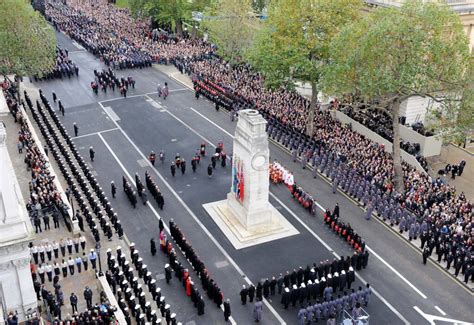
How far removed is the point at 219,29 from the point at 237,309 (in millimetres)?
36629

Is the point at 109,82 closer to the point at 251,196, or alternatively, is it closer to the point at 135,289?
the point at 251,196

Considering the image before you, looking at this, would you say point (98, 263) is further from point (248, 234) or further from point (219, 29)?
point (219, 29)

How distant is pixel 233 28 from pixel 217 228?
98.2 feet

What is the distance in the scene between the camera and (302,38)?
3809cm

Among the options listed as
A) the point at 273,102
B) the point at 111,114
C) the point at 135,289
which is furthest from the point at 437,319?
the point at 111,114

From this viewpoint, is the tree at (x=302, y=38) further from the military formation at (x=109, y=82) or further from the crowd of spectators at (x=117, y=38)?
the crowd of spectators at (x=117, y=38)

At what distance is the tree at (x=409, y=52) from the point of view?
30391 mm

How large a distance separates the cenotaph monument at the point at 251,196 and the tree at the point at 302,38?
1214cm

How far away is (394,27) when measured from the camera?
30266mm

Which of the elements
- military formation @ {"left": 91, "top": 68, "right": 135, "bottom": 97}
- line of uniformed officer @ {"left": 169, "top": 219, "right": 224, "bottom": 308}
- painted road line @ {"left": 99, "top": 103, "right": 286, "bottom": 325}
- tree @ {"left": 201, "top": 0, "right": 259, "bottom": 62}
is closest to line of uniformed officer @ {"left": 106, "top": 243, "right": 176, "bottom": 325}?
line of uniformed officer @ {"left": 169, "top": 219, "right": 224, "bottom": 308}

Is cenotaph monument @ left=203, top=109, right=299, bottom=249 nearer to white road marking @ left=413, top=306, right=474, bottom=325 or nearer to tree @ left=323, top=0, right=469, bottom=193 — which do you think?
white road marking @ left=413, top=306, right=474, bottom=325

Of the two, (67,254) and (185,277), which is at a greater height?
(185,277)

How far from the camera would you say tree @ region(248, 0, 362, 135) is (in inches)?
1476

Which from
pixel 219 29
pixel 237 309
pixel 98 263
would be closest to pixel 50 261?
pixel 98 263
